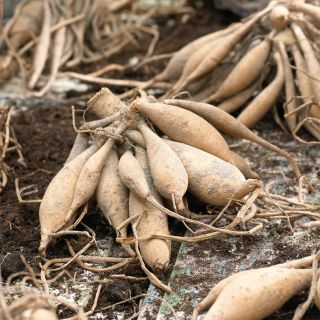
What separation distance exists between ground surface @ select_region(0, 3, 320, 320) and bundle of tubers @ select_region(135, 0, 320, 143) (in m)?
0.13

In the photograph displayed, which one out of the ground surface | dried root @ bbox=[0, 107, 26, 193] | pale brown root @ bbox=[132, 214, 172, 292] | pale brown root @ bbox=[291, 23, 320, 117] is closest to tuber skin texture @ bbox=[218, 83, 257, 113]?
the ground surface

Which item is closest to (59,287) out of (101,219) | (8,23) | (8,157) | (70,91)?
(101,219)

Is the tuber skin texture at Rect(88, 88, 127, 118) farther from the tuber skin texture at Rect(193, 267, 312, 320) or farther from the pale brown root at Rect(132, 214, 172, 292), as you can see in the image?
the tuber skin texture at Rect(193, 267, 312, 320)

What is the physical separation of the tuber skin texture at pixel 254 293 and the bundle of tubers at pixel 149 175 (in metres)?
0.18

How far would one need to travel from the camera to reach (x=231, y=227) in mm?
2076

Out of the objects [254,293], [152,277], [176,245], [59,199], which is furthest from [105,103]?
[254,293]

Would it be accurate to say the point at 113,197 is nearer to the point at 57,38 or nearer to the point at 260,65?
the point at 260,65

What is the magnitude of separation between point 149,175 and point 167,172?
3.9 inches

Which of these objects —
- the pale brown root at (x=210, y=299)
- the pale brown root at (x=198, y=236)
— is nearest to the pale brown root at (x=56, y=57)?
the pale brown root at (x=198, y=236)

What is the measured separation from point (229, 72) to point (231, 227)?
3.55ft

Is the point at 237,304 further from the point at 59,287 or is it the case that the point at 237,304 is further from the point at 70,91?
the point at 70,91

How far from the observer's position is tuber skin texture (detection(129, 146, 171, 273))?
204cm

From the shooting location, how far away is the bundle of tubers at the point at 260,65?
2.88 meters

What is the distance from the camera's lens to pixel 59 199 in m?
2.23
